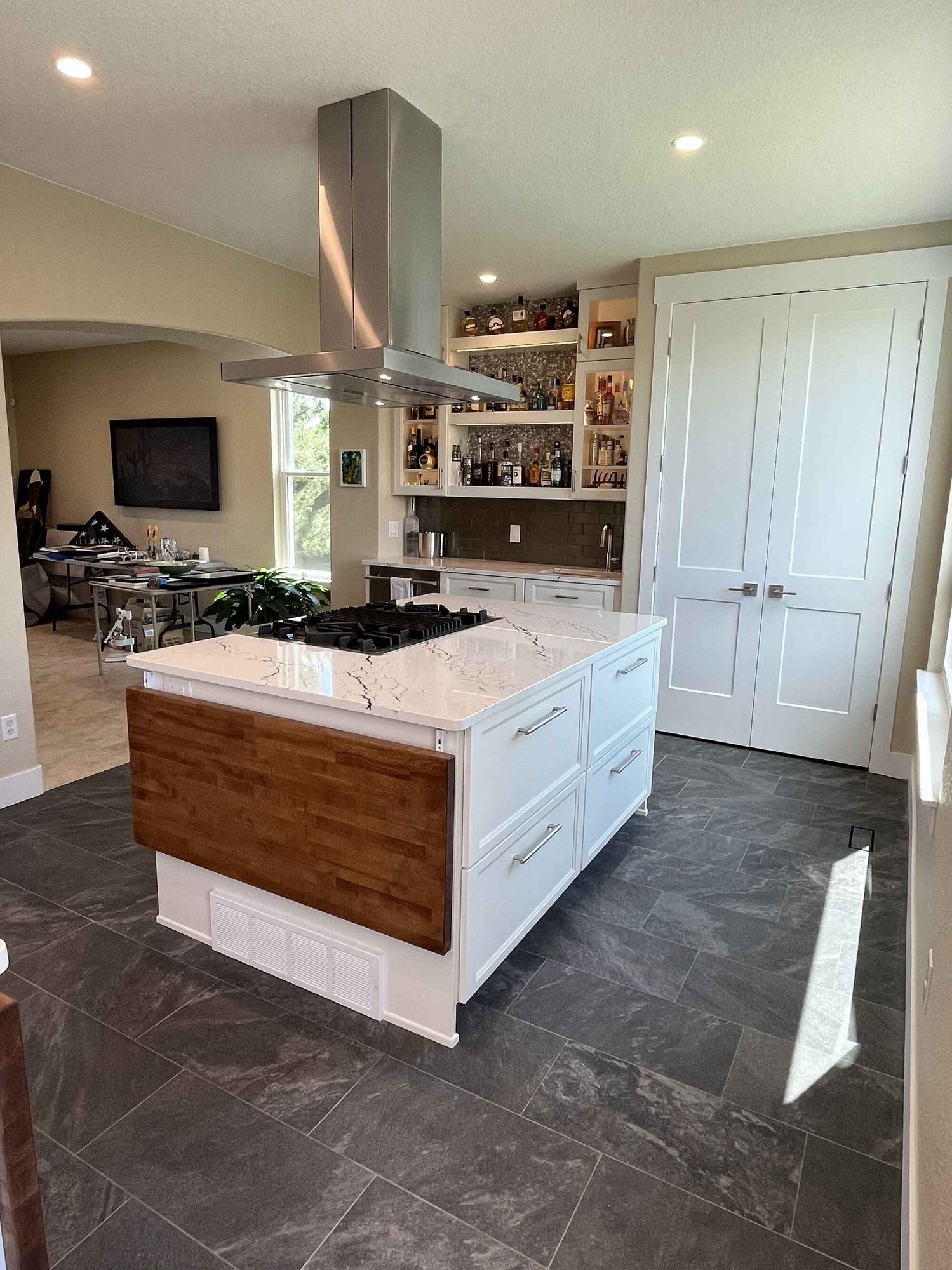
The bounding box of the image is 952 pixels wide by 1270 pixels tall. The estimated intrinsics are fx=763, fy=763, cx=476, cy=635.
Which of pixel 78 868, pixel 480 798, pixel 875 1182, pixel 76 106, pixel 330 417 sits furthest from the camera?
pixel 330 417

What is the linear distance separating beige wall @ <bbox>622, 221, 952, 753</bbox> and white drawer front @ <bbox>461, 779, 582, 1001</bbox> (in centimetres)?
222

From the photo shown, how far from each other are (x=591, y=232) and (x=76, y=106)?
2.26 meters

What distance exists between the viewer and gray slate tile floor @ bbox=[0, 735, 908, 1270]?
1452 millimetres

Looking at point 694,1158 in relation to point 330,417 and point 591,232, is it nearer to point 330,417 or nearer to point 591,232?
point 591,232

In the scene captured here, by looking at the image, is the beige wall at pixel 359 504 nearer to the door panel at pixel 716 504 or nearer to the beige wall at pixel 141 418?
the beige wall at pixel 141 418

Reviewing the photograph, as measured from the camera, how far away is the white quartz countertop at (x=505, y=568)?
4559 millimetres

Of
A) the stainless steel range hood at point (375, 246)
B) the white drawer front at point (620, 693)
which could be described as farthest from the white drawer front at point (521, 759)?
the stainless steel range hood at point (375, 246)

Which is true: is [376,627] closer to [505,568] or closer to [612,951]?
[612,951]

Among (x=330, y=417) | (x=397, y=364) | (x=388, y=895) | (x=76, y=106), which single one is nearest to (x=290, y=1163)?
(x=388, y=895)

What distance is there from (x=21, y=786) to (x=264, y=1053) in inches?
83.2

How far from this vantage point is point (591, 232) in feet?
12.3

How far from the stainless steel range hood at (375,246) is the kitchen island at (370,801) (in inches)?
36.0

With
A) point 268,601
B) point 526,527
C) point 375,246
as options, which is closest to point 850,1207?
point 375,246

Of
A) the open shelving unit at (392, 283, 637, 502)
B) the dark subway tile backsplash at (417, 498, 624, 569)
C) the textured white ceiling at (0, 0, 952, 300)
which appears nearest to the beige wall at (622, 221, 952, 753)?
the textured white ceiling at (0, 0, 952, 300)
